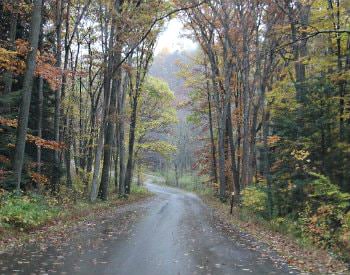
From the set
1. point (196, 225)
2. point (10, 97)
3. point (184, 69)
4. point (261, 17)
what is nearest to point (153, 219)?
point (196, 225)

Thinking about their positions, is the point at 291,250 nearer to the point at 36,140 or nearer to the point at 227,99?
the point at 36,140

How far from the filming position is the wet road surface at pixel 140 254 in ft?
26.1

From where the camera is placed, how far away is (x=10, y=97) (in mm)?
16047

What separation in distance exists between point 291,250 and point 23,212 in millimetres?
7560

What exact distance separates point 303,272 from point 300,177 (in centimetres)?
978

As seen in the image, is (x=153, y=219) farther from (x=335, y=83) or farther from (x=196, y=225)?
(x=335, y=83)

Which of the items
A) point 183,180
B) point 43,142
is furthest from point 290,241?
point 183,180

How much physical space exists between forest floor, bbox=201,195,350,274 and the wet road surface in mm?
452

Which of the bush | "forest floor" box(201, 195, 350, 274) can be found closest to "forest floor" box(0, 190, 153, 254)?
the bush

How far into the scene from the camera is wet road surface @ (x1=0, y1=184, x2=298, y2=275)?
313 inches

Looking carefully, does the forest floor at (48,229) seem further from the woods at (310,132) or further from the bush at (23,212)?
the woods at (310,132)

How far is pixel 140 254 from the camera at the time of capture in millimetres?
9461

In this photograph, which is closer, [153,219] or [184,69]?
[153,219]

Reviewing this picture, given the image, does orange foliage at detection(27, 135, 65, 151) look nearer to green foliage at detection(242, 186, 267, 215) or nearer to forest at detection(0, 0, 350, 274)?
forest at detection(0, 0, 350, 274)
